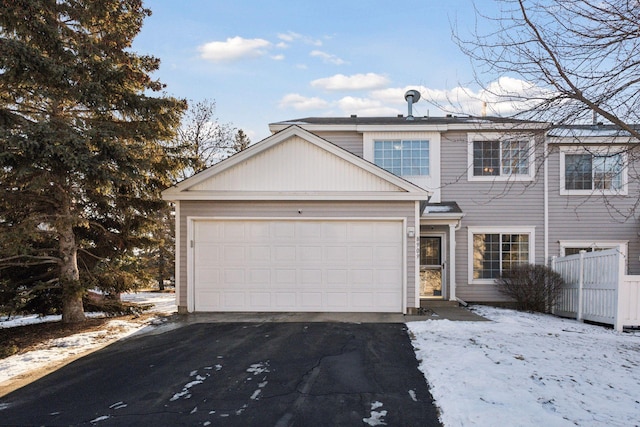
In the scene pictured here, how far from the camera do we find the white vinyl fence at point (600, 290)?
8519 mm

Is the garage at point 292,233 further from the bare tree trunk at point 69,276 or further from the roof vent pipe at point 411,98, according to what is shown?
the roof vent pipe at point 411,98

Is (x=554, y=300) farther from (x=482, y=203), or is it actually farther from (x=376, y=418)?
(x=376, y=418)

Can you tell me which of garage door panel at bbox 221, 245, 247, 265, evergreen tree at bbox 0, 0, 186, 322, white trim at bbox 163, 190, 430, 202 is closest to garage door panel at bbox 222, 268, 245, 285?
garage door panel at bbox 221, 245, 247, 265

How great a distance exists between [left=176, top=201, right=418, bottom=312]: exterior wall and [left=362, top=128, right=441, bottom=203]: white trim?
3.19 metres

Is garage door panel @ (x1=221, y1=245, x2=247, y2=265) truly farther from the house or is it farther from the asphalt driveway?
the asphalt driveway

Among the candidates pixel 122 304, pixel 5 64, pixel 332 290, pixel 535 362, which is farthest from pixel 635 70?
pixel 122 304

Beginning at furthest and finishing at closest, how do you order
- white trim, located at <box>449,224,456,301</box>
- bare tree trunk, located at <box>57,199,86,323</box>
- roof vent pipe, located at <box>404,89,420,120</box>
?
roof vent pipe, located at <box>404,89,420,120</box>
white trim, located at <box>449,224,456,301</box>
bare tree trunk, located at <box>57,199,86,323</box>

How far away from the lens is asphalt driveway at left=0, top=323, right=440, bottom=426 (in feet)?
13.5

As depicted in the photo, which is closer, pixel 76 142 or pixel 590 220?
pixel 76 142

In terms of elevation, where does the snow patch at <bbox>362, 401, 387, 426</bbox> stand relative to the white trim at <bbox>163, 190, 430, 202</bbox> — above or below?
below

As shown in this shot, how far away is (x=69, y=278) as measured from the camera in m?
8.20

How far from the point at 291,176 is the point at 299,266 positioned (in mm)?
2140

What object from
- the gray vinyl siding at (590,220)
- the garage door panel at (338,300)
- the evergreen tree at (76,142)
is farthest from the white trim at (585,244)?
the evergreen tree at (76,142)

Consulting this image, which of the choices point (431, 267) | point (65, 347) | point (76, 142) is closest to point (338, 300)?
point (431, 267)
